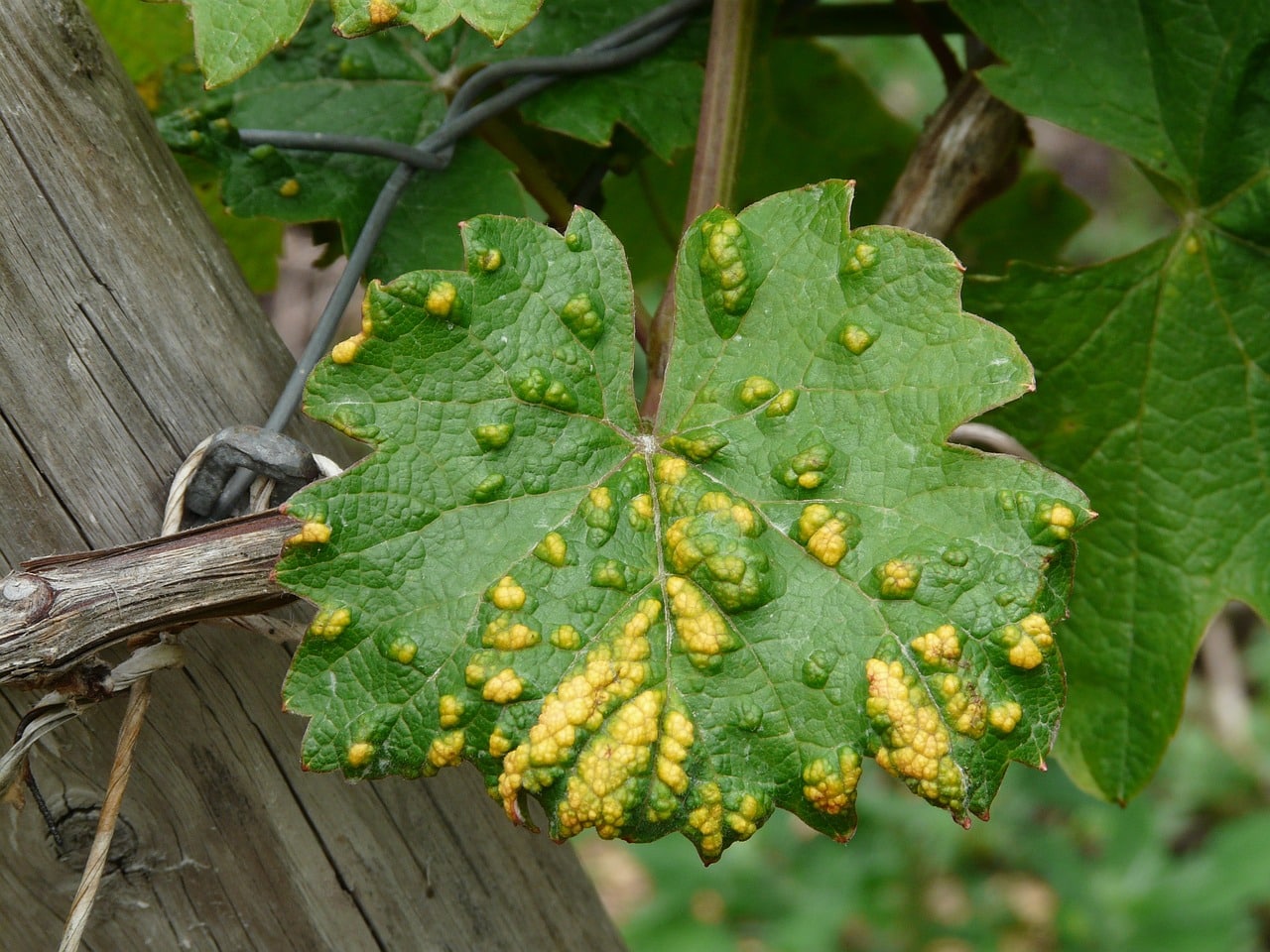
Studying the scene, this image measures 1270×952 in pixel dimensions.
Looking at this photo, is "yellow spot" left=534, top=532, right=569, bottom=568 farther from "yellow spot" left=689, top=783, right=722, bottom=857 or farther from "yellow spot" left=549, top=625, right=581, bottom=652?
"yellow spot" left=689, top=783, right=722, bottom=857

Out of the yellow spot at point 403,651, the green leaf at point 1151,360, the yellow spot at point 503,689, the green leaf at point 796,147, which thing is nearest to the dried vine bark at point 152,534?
the yellow spot at point 403,651

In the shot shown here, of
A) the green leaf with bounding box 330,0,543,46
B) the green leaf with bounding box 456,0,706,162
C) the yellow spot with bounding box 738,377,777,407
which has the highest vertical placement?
the green leaf with bounding box 330,0,543,46

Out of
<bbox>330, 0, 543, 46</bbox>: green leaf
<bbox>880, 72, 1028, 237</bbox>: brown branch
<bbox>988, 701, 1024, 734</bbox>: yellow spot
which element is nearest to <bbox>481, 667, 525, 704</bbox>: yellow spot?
Answer: <bbox>988, 701, 1024, 734</bbox>: yellow spot

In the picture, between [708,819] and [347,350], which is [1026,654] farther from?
[347,350]

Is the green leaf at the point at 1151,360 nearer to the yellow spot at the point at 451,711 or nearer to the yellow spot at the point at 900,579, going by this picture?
the yellow spot at the point at 900,579

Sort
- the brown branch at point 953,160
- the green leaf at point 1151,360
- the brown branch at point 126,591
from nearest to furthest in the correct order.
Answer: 1. the brown branch at point 126,591
2. the green leaf at point 1151,360
3. the brown branch at point 953,160

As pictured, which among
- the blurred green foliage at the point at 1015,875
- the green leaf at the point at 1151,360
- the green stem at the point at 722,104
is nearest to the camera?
the green stem at the point at 722,104

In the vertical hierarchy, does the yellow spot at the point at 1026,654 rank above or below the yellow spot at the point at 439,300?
below

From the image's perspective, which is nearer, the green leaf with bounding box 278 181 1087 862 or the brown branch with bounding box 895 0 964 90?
the green leaf with bounding box 278 181 1087 862
